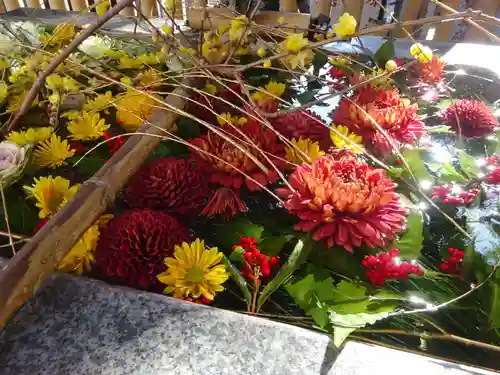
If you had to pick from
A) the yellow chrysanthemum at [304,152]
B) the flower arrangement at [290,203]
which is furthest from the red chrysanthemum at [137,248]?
the yellow chrysanthemum at [304,152]

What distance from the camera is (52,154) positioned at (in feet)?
2.33

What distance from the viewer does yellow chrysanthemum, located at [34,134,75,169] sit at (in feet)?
2.33

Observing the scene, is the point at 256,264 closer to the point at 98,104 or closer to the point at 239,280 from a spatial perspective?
the point at 239,280

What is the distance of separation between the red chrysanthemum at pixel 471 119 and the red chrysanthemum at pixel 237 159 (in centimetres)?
42

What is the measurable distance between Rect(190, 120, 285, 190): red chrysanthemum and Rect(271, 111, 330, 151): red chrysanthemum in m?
0.07

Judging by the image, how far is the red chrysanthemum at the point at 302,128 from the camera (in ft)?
2.38

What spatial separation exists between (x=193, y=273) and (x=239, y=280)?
0.06 metres

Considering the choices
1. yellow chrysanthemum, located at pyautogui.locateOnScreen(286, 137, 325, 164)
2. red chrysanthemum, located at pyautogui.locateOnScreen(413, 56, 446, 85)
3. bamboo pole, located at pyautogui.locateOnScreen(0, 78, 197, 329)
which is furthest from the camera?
red chrysanthemum, located at pyautogui.locateOnScreen(413, 56, 446, 85)

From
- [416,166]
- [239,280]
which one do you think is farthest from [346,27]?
[239,280]

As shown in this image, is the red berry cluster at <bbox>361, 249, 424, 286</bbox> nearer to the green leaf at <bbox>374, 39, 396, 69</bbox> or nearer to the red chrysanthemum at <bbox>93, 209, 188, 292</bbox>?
the red chrysanthemum at <bbox>93, 209, 188, 292</bbox>

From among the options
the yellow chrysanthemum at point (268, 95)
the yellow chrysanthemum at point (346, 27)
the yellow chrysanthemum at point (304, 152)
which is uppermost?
the yellow chrysanthemum at point (346, 27)

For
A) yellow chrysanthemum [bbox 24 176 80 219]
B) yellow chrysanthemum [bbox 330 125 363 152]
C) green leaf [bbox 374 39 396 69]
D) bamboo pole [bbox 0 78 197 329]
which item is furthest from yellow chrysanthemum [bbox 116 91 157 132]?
green leaf [bbox 374 39 396 69]

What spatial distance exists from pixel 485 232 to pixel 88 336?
518 mm

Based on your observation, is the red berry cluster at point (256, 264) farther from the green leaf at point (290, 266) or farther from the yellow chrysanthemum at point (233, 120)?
the yellow chrysanthemum at point (233, 120)
